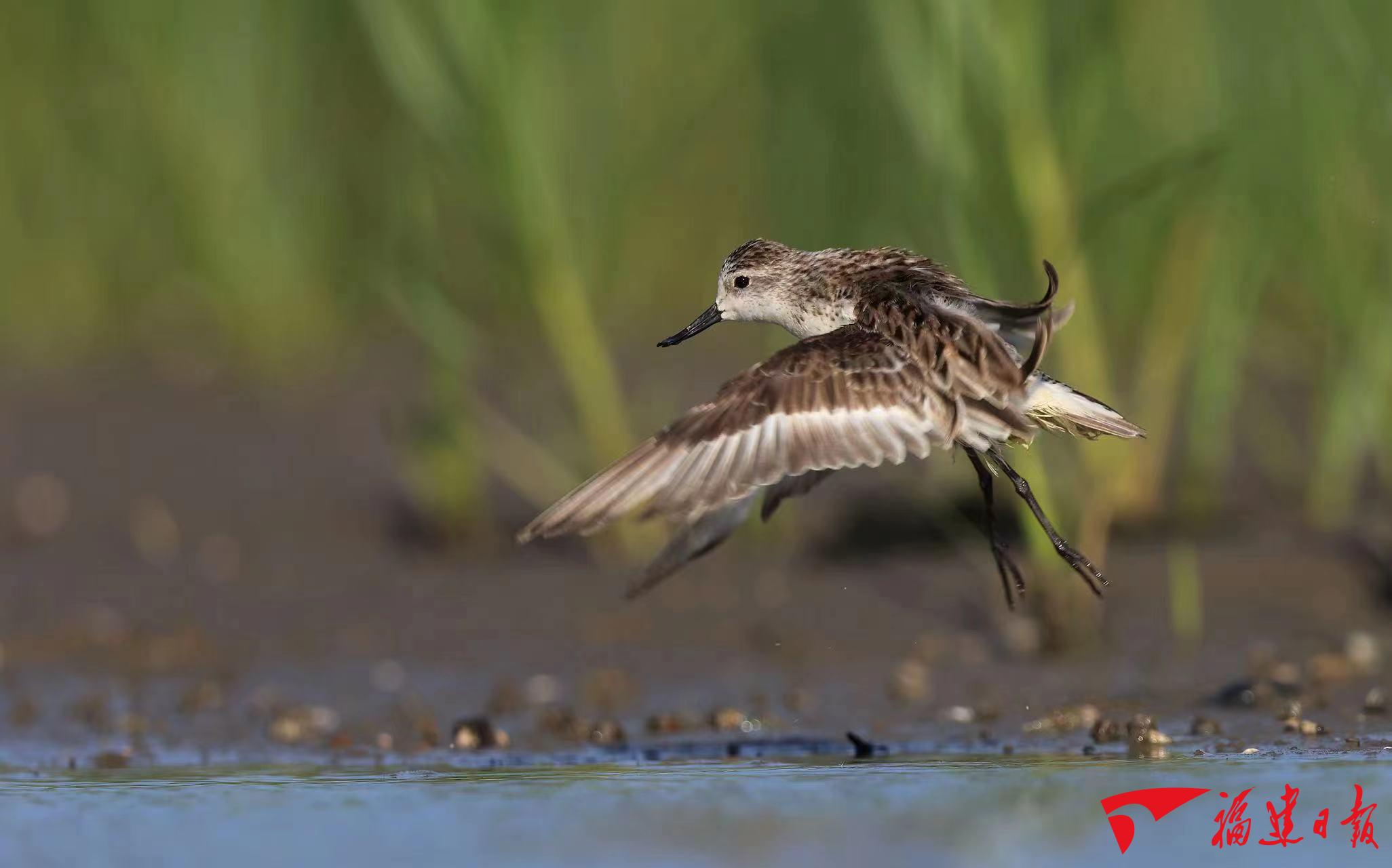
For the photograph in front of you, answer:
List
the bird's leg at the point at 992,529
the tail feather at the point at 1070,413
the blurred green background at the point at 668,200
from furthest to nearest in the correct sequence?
the blurred green background at the point at 668,200 → the bird's leg at the point at 992,529 → the tail feather at the point at 1070,413

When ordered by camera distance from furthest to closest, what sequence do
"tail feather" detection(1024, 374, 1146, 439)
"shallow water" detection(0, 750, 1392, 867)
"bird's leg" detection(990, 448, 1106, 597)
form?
1. "bird's leg" detection(990, 448, 1106, 597)
2. "tail feather" detection(1024, 374, 1146, 439)
3. "shallow water" detection(0, 750, 1392, 867)

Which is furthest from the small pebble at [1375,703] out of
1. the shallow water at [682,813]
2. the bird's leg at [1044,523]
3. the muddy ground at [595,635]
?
the bird's leg at [1044,523]

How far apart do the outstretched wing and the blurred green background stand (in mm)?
934

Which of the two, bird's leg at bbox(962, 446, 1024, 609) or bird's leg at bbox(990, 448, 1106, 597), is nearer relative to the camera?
bird's leg at bbox(990, 448, 1106, 597)

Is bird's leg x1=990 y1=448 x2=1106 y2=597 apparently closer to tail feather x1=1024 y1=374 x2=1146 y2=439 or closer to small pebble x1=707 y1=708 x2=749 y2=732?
tail feather x1=1024 y1=374 x2=1146 y2=439

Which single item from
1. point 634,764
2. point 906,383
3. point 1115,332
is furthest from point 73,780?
point 1115,332

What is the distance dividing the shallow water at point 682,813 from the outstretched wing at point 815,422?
717 millimetres

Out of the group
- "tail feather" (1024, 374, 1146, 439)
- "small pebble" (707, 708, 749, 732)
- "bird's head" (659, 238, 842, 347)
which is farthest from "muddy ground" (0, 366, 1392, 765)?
"bird's head" (659, 238, 842, 347)

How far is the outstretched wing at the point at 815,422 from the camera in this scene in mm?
5250

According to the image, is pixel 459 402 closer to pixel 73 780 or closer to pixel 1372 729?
pixel 73 780

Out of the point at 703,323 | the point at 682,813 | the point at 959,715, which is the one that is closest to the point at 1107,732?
the point at 959,715

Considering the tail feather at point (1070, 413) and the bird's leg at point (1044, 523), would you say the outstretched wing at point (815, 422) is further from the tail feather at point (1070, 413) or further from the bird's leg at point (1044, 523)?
the bird's leg at point (1044, 523)

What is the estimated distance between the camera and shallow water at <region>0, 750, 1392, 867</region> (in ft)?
16.1

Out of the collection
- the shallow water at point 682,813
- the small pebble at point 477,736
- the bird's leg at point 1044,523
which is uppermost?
the bird's leg at point 1044,523
